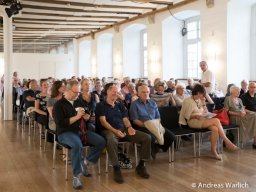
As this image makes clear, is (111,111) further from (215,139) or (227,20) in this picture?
(227,20)

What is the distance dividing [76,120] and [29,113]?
316cm

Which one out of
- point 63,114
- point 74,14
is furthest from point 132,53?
point 63,114

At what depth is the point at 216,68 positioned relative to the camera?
880 cm

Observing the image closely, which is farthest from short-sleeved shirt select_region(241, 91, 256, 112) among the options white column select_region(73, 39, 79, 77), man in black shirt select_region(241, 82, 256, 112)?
white column select_region(73, 39, 79, 77)

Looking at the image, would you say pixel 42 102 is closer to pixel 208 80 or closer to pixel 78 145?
pixel 78 145

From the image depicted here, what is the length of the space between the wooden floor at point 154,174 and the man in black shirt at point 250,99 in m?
0.85

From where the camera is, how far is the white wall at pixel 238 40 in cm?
848

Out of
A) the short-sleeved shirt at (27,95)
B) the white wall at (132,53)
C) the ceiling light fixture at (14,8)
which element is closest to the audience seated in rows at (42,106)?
the short-sleeved shirt at (27,95)

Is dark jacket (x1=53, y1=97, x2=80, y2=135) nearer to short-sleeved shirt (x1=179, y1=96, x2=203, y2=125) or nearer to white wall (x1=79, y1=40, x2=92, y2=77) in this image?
short-sleeved shirt (x1=179, y1=96, x2=203, y2=125)

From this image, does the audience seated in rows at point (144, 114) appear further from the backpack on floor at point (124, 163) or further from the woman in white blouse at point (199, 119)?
the woman in white blouse at point (199, 119)

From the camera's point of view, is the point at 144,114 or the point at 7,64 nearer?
the point at 144,114

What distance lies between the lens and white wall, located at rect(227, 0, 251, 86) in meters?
8.48

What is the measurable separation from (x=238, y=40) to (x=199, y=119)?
421cm

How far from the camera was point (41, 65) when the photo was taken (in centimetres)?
1917
